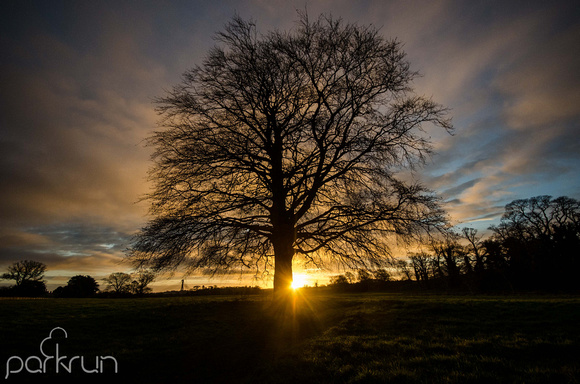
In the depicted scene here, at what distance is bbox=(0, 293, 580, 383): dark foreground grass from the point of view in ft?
14.9

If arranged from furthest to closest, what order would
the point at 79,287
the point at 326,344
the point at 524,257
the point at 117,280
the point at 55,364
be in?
1. the point at 117,280
2. the point at 79,287
3. the point at 524,257
4. the point at 326,344
5. the point at 55,364

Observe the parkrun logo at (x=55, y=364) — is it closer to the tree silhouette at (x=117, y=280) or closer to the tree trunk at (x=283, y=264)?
the tree trunk at (x=283, y=264)

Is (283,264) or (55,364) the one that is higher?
(283,264)

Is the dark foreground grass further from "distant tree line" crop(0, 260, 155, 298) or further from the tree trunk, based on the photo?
"distant tree line" crop(0, 260, 155, 298)

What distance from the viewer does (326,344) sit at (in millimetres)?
6496

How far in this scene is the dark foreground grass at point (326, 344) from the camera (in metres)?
4.55

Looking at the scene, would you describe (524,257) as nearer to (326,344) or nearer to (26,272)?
(326,344)

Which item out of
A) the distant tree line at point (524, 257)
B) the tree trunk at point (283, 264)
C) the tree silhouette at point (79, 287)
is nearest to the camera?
the tree trunk at point (283, 264)

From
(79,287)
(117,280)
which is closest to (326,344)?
(79,287)

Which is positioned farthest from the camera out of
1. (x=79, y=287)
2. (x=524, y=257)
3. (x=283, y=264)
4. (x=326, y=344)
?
(x=79, y=287)

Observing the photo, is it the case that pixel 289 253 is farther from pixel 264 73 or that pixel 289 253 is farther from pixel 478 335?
pixel 264 73

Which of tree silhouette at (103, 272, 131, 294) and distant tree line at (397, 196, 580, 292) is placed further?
tree silhouette at (103, 272, 131, 294)

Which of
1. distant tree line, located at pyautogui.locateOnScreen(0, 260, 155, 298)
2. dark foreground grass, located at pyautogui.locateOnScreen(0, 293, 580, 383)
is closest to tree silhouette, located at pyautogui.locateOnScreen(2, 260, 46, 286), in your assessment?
distant tree line, located at pyautogui.locateOnScreen(0, 260, 155, 298)

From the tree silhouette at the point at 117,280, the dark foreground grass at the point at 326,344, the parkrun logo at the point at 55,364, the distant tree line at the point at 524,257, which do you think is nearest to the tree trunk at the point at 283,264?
the dark foreground grass at the point at 326,344
